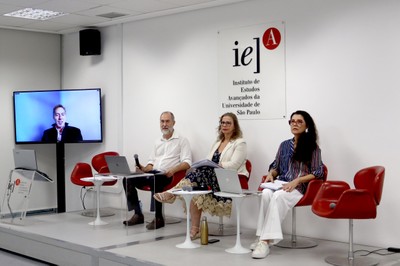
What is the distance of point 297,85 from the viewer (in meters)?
5.90

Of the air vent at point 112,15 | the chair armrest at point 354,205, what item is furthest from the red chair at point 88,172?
the chair armrest at point 354,205

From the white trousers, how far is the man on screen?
12.4 ft

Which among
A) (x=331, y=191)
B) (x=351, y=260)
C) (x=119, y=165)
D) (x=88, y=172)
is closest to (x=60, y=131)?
(x=88, y=172)

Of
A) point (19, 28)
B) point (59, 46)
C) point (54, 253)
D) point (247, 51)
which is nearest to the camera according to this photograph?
point (54, 253)

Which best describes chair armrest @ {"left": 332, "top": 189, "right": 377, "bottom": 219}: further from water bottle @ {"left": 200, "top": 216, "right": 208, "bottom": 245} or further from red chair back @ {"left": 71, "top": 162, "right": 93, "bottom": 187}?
red chair back @ {"left": 71, "top": 162, "right": 93, "bottom": 187}

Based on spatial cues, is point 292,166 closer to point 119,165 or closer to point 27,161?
point 119,165

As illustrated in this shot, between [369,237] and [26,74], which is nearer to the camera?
[369,237]

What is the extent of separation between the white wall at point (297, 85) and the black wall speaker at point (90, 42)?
165mm

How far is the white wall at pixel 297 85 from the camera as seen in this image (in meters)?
5.22

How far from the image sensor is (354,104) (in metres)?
5.41

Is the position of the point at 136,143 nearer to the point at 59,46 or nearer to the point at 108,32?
the point at 108,32

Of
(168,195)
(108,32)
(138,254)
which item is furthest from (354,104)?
(108,32)

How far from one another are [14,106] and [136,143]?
6.57 feet

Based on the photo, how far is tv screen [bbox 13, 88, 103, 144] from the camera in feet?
26.0
